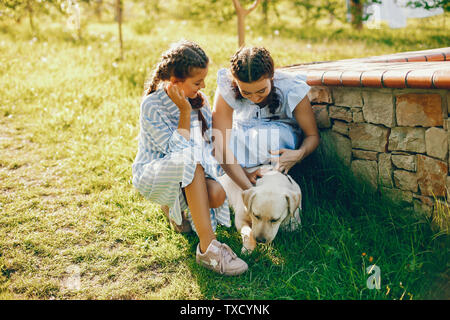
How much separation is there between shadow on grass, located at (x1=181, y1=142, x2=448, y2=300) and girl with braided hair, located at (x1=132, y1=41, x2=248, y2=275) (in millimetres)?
175

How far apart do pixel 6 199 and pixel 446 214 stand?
356 cm

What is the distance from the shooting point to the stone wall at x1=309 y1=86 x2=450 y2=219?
2.62 metres

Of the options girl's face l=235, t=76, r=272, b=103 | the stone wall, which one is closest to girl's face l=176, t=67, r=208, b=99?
girl's face l=235, t=76, r=272, b=103

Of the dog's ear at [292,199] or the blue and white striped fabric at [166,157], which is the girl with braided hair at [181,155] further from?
the dog's ear at [292,199]

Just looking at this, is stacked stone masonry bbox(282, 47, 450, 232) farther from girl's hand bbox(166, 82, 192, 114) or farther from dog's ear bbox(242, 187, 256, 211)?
girl's hand bbox(166, 82, 192, 114)

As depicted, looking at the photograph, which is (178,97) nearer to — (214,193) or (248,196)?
(214,193)

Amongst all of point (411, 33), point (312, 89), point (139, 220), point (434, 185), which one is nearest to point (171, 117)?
point (139, 220)

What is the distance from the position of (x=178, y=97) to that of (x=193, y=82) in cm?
15

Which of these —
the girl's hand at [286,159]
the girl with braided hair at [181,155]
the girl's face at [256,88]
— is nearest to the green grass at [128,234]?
the girl with braided hair at [181,155]

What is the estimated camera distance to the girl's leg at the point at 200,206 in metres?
2.64

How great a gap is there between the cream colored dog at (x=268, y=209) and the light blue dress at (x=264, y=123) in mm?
294

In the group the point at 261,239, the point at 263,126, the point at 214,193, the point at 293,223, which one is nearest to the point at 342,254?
the point at 293,223


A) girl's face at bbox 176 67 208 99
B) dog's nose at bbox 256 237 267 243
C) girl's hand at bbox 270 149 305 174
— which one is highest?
girl's face at bbox 176 67 208 99
